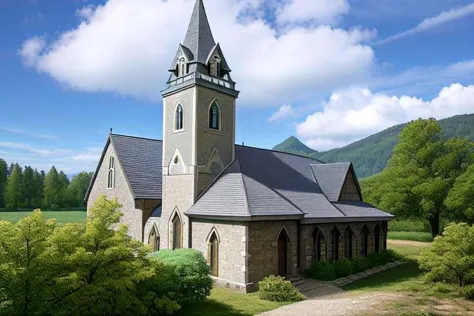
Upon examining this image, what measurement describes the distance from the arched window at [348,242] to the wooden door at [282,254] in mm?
6171

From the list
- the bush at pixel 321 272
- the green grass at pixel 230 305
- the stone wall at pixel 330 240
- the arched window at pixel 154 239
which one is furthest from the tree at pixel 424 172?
the green grass at pixel 230 305

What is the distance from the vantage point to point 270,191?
2089 centimetres

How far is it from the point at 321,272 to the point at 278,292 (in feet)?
16.0

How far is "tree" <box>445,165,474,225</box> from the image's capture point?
34531 millimetres

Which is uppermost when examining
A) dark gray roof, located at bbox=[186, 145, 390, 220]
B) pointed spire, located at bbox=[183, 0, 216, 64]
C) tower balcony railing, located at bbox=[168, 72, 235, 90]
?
pointed spire, located at bbox=[183, 0, 216, 64]

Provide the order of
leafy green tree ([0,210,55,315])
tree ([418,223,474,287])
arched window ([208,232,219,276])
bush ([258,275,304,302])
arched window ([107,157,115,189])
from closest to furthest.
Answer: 1. leafy green tree ([0,210,55,315])
2. bush ([258,275,304,302])
3. tree ([418,223,474,287])
4. arched window ([208,232,219,276])
5. arched window ([107,157,115,189])

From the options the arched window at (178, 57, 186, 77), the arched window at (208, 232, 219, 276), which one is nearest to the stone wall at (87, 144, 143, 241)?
the arched window at (208, 232, 219, 276)

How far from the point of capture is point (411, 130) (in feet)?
134

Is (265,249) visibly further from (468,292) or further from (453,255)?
(468,292)

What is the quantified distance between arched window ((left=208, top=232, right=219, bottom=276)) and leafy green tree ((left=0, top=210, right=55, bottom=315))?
9867mm

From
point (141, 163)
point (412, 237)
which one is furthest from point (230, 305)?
point (412, 237)

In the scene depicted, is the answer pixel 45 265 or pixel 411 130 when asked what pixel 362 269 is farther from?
pixel 411 130

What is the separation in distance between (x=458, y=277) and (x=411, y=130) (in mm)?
25456

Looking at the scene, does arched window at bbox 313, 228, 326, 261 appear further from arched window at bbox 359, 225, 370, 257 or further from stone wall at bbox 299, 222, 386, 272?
arched window at bbox 359, 225, 370, 257
